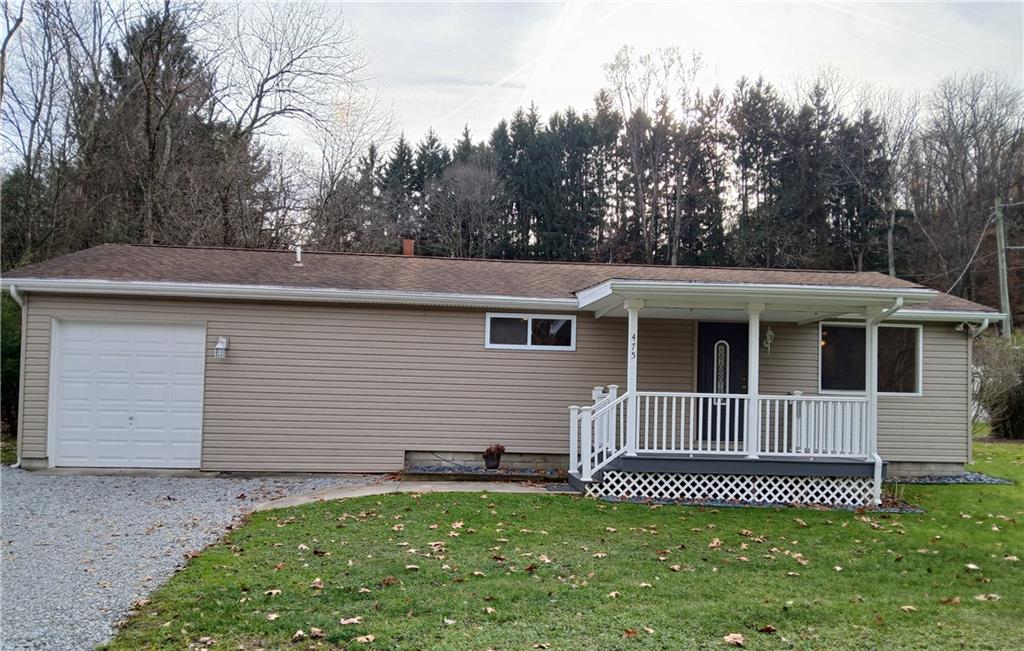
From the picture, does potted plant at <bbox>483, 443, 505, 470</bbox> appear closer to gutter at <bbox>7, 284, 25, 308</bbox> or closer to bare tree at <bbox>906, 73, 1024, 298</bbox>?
gutter at <bbox>7, 284, 25, 308</bbox>

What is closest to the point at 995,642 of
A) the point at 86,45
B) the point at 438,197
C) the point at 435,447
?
the point at 435,447

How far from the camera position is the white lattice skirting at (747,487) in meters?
8.89

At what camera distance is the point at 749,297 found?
8562 mm

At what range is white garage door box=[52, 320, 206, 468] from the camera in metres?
Result: 9.94

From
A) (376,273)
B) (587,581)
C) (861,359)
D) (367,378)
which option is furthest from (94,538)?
(861,359)

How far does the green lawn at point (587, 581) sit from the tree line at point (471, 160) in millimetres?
15410

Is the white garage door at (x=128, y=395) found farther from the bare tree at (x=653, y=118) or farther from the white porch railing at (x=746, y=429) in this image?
the bare tree at (x=653, y=118)

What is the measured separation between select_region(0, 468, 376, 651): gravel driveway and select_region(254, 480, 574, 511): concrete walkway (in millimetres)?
385

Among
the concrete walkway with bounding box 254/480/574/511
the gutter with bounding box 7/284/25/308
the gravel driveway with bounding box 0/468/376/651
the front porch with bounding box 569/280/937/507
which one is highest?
the gutter with bounding box 7/284/25/308

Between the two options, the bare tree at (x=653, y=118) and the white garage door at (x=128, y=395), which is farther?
the bare tree at (x=653, y=118)

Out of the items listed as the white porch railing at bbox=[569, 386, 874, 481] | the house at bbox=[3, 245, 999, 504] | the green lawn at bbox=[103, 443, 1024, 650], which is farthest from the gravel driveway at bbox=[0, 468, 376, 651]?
the white porch railing at bbox=[569, 386, 874, 481]

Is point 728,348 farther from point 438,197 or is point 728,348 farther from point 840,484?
point 438,197

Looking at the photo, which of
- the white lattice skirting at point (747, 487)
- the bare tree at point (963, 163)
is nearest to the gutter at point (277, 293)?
the white lattice skirting at point (747, 487)

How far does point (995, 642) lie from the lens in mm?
4312
